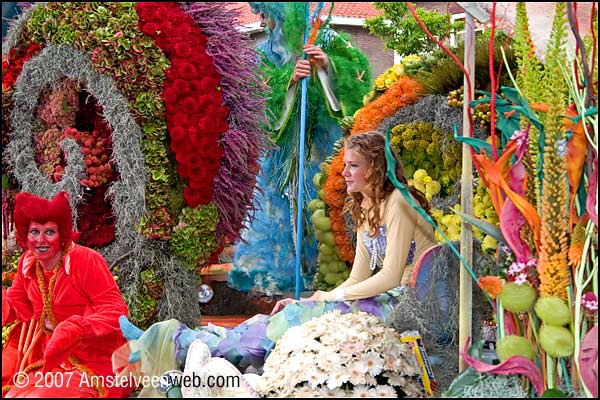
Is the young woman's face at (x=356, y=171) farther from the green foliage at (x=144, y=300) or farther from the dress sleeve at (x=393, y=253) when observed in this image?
the green foliage at (x=144, y=300)

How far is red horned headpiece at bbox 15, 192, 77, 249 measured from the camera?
3020 mm

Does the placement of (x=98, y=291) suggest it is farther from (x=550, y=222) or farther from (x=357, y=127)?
(x=357, y=127)

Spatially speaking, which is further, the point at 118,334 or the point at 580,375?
the point at 118,334

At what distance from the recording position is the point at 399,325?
331 centimetres

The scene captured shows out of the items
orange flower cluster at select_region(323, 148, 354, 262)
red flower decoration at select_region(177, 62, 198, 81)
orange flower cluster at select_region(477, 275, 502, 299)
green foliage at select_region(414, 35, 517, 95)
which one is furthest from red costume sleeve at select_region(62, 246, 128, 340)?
orange flower cluster at select_region(323, 148, 354, 262)

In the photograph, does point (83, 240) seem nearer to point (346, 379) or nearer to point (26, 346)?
point (26, 346)

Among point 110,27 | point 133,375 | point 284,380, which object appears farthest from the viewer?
point 110,27

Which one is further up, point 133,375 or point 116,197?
point 116,197

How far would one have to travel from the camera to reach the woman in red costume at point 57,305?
2.99 m

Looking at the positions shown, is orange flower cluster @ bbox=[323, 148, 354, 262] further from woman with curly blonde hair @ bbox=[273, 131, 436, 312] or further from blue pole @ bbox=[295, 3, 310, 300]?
woman with curly blonde hair @ bbox=[273, 131, 436, 312]

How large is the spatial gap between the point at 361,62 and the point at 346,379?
430 cm

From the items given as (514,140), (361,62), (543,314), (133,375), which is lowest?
→ (133,375)

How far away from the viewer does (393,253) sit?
3.46 metres

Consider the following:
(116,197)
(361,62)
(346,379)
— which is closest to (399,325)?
(346,379)
